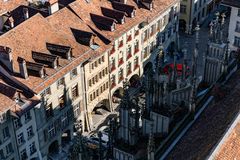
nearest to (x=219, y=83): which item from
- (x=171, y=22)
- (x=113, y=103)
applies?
(x=113, y=103)

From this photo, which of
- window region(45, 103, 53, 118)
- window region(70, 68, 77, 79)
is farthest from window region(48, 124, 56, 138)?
window region(70, 68, 77, 79)

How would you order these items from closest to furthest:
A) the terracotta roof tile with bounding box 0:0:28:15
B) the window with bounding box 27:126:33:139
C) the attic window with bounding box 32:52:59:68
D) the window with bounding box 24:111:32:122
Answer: the window with bounding box 24:111:32:122
the window with bounding box 27:126:33:139
the attic window with bounding box 32:52:59:68
the terracotta roof tile with bounding box 0:0:28:15

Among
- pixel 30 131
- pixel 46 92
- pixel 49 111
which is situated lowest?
pixel 30 131

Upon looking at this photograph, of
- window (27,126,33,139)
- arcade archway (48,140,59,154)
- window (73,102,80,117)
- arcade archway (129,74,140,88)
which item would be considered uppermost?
window (27,126,33,139)

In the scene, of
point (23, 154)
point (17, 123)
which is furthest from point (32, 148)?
point (17, 123)

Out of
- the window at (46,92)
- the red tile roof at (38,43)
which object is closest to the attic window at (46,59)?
the red tile roof at (38,43)

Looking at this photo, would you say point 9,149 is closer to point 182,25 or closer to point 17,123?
point 17,123

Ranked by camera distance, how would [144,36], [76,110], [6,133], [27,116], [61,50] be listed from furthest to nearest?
[144,36] < [76,110] < [61,50] < [27,116] < [6,133]

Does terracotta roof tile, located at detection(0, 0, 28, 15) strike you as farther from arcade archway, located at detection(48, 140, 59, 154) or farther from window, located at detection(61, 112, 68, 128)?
arcade archway, located at detection(48, 140, 59, 154)

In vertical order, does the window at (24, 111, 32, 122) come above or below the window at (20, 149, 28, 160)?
above

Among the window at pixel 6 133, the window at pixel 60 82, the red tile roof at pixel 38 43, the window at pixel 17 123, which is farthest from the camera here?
the window at pixel 60 82

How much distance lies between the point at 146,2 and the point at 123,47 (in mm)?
11278

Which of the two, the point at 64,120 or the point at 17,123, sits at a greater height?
the point at 17,123

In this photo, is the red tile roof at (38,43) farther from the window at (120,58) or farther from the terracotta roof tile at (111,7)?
the window at (120,58)
